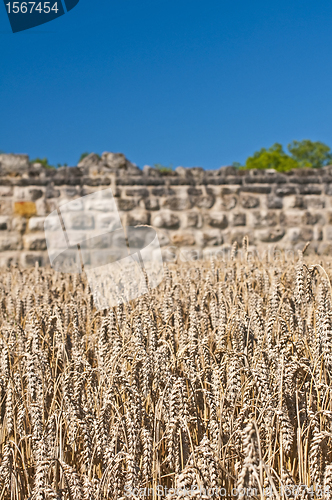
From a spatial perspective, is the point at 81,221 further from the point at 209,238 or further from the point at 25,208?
the point at 209,238

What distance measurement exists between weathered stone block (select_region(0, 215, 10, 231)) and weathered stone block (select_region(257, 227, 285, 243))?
3.45 metres

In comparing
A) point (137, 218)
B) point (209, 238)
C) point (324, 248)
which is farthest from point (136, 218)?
point (324, 248)

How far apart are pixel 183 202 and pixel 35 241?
6.82 feet

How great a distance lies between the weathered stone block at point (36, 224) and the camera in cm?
607

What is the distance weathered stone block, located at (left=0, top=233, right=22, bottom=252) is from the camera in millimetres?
6051

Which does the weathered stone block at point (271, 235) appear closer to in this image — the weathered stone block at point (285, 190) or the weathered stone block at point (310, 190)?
the weathered stone block at point (285, 190)

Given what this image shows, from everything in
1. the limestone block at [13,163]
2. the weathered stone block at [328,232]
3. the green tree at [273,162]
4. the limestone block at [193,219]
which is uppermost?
the green tree at [273,162]

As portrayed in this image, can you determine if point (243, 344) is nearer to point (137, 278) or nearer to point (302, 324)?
point (302, 324)

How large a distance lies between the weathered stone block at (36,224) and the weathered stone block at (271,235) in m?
3.00

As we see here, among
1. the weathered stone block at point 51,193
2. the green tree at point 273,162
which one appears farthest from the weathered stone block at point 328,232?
the green tree at point 273,162

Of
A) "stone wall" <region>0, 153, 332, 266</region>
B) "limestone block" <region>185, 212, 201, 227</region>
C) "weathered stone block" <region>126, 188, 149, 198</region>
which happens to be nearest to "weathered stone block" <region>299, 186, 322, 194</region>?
"stone wall" <region>0, 153, 332, 266</region>

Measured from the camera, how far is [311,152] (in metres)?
43.6

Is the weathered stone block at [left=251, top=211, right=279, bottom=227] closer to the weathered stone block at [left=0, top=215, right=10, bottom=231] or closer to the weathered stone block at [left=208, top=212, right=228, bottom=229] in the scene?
the weathered stone block at [left=208, top=212, right=228, bottom=229]

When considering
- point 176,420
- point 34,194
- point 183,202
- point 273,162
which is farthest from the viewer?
point 273,162
